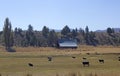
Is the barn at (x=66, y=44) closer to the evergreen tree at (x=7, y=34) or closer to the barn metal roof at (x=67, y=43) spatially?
the barn metal roof at (x=67, y=43)

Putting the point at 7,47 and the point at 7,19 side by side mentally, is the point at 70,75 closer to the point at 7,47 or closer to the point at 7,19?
the point at 7,47

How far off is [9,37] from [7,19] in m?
16.0

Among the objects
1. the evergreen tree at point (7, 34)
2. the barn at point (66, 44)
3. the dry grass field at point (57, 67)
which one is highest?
the evergreen tree at point (7, 34)

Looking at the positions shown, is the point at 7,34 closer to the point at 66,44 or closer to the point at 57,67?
the point at 66,44

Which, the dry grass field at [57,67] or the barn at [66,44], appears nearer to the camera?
the dry grass field at [57,67]

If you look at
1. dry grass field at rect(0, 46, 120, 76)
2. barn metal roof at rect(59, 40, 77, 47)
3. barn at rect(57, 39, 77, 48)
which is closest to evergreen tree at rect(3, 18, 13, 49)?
barn at rect(57, 39, 77, 48)

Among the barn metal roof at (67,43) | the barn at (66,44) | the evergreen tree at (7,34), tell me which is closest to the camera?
the evergreen tree at (7,34)

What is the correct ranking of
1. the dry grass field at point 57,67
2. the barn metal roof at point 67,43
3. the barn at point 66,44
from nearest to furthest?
the dry grass field at point 57,67
the barn at point 66,44
the barn metal roof at point 67,43

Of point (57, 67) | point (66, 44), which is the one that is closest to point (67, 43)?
point (66, 44)

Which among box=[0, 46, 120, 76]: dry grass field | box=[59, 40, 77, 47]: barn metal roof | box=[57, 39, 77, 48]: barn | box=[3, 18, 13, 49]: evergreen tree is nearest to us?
box=[0, 46, 120, 76]: dry grass field

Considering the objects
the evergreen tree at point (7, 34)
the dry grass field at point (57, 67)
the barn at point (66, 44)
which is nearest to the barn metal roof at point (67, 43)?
the barn at point (66, 44)

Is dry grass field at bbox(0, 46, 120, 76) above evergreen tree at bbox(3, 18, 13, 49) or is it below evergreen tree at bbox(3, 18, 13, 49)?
below

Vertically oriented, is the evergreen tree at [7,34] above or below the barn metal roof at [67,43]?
above

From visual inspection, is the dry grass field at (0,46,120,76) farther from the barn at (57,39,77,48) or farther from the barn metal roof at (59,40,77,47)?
the barn metal roof at (59,40,77,47)
